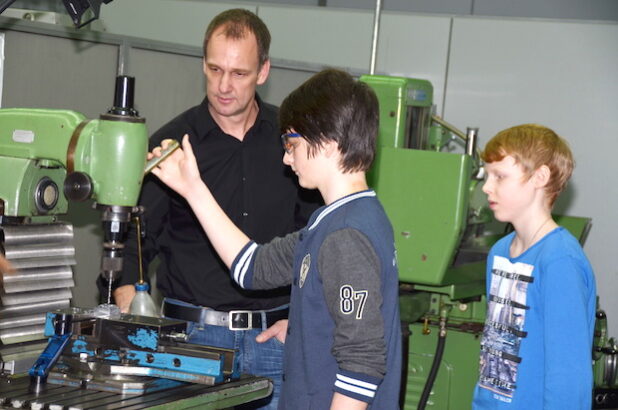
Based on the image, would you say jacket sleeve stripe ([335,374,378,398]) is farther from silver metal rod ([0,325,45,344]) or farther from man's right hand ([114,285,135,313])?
man's right hand ([114,285,135,313])

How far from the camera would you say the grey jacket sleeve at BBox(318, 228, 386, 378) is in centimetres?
153

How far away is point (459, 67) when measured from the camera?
414cm

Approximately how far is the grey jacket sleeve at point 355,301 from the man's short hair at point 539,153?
54cm

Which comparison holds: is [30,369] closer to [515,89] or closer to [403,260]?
[403,260]

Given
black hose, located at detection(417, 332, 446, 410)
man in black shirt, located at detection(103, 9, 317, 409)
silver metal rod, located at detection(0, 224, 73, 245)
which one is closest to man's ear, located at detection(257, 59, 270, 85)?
man in black shirt, located at detection(103, 9, 317, 409)

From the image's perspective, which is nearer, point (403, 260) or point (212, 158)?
point (212, 158)

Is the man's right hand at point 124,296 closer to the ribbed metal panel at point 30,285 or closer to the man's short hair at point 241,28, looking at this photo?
the ribbed metal panel at point 30,285

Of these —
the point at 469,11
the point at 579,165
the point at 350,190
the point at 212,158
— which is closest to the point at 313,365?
the point at 350,190

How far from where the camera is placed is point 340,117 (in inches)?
65.7

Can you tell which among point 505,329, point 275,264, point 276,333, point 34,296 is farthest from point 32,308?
point 505,329

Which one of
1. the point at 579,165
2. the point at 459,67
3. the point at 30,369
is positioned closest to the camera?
the point at 30,369

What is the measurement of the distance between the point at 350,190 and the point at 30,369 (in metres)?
0.65

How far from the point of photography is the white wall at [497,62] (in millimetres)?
3863

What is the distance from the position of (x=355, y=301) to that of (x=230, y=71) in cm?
81
